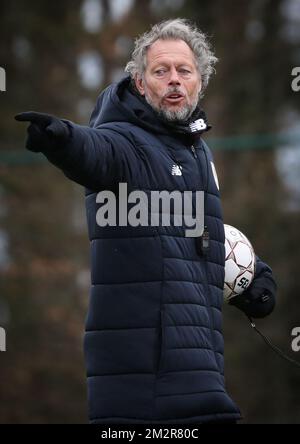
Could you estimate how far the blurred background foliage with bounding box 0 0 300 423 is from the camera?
17.0 m

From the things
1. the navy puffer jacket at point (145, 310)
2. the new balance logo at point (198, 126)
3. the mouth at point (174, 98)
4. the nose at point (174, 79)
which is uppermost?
the nose at point (174, 79)

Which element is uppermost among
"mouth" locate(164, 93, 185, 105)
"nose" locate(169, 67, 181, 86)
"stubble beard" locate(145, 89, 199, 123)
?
"nose" locate(169, 67, 181, 86)

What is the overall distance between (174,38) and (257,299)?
46.0 inches

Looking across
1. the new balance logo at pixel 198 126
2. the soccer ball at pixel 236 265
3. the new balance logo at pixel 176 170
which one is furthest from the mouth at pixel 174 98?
the soccer ball at pixel 236 265

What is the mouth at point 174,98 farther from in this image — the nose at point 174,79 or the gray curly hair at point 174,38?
the gray curly hair at point 174,38

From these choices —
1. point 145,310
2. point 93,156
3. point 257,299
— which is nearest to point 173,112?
point 93,156

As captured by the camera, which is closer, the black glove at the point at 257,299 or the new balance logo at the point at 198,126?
the new balance logo at the point at 198,126

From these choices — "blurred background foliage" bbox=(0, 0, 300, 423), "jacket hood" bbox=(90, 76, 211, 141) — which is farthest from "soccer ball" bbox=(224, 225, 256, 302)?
"blurred background foliage" bbox=(0, 0, 300, 423)

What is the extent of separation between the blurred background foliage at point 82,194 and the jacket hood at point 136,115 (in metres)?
10.7

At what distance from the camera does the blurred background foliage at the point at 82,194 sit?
1703cm

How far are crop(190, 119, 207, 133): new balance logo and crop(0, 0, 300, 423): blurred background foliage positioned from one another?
1064 cm

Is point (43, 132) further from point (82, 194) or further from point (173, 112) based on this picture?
point (82, 194)

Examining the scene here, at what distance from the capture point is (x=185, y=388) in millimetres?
5039

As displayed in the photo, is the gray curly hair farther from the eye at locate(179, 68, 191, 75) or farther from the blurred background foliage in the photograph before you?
the blurred background foliage
